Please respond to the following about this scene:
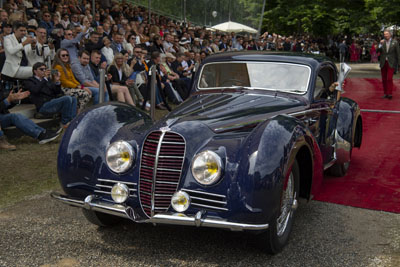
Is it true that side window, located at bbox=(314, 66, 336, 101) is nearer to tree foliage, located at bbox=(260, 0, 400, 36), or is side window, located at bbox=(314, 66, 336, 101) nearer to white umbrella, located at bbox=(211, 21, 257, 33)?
white umbrella, located at bbox=(211, 21, 257, 33)

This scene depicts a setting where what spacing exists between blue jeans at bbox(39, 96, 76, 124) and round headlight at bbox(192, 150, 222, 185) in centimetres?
517

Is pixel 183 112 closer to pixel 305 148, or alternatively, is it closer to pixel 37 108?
pixel 305 148

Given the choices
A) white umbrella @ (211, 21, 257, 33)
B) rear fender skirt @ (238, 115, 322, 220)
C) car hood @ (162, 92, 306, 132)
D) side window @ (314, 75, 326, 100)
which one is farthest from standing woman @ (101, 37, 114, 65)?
white umbrella @ (211, 21, 257, 33)

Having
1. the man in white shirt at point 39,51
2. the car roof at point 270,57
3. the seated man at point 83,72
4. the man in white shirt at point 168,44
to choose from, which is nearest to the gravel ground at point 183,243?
the car roof at point 270,57

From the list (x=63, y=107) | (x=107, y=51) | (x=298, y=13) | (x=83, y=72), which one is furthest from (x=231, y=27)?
(x=63, y=107)

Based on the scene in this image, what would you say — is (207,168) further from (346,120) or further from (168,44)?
(168,44)

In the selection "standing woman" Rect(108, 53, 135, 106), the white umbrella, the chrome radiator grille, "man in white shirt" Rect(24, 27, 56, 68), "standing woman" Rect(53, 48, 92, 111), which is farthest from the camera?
the white umbrella

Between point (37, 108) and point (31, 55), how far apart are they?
1447 mm

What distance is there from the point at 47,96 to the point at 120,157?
15.7ft

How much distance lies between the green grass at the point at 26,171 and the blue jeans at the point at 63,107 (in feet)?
1.92

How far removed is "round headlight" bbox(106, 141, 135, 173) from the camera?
13.5 ft

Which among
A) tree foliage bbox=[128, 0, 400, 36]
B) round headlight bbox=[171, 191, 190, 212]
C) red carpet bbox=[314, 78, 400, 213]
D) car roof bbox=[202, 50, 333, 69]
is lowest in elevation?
red carpet bbox=[314, 78, 400, 213]

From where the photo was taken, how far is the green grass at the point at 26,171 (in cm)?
566

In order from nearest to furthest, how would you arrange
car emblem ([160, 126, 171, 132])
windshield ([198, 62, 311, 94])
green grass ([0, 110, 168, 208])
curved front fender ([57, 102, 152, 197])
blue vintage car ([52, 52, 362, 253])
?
blue vintage car ([52, 52, 362, 253])
car emblem ([160, 126, 171, 132])
curved front fender ([57, 102, 152, 197])
windshield ([198, 62, 311, 94])
green grass ([0, 110, 168, 208])
